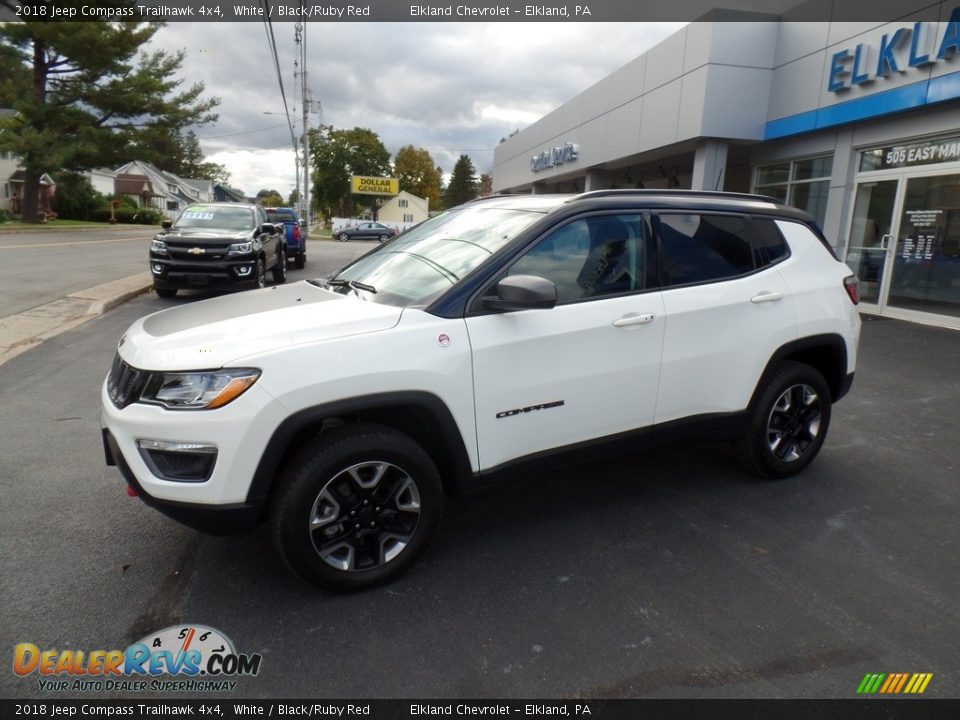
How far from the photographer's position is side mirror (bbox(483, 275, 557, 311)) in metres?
2.81

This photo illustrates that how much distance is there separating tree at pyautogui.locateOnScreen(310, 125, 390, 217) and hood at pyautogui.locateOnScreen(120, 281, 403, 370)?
281 ft

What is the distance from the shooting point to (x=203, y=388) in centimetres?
254

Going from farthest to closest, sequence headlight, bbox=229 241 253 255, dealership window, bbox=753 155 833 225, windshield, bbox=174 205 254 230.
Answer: dealership window, bbox=753 155 833 225
windshield, bbox=174 205 254 230
headlight, bbox=229 241 253 255

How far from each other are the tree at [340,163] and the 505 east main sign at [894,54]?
7861cm

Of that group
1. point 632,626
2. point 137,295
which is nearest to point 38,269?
point 137,295

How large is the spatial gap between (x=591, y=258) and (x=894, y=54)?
10.7 metres

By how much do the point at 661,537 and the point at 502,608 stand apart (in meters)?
1.10

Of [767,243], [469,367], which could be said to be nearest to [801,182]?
[767,243]

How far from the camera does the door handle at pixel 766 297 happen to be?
3.77 metres

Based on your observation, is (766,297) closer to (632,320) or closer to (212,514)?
(632,320)

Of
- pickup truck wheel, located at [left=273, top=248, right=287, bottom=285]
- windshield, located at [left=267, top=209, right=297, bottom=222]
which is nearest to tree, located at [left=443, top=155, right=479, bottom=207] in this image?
windshield, located at [left=267, top=209, right=297, bottom=222]

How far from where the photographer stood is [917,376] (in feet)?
23.4

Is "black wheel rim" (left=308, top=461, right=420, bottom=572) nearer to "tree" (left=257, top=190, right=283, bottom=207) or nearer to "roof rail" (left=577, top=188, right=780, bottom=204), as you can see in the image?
"roof rail" (left=577, top=188, right=780, bottom=204)
